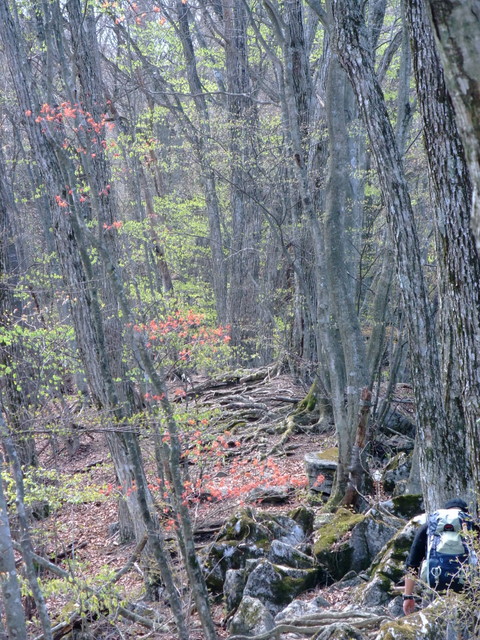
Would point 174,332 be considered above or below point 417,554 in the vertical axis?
above

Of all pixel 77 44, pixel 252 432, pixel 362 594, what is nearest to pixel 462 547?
pixel 362 594

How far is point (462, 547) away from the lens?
170 inches

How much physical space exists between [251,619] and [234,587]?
1.16 m

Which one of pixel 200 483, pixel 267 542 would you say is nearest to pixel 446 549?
pixel 267 542

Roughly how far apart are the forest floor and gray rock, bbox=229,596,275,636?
73cm

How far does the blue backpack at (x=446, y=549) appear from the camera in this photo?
4.34 m

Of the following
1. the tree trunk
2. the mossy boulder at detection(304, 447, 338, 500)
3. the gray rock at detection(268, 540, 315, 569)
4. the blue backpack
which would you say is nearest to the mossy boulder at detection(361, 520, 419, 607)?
the gray rock at detection(268, 540, 315, 569)

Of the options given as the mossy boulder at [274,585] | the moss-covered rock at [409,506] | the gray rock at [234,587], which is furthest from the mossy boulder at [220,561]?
the moss-covered rock at [409,506]

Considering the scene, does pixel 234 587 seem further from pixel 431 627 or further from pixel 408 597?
pixel 431 627

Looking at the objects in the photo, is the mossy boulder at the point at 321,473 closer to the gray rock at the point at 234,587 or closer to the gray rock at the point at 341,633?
the gray rock at the point at 234,587

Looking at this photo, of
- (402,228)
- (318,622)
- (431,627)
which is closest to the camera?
(431,627)

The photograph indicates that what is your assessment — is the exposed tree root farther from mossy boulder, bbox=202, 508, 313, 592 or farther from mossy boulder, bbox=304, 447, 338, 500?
mossy boulder, bbox=304, 447, 338, 500

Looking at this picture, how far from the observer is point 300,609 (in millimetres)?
6012

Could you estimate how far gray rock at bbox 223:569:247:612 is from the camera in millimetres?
7145
